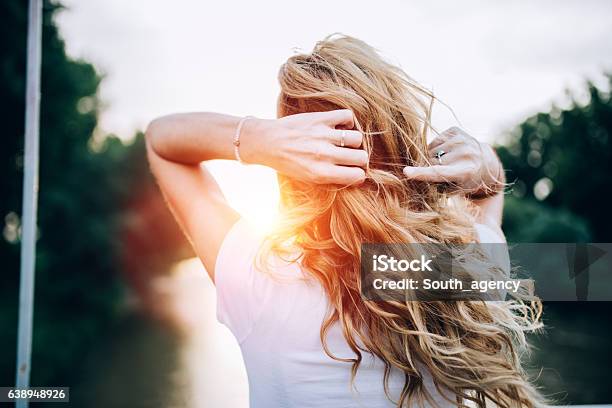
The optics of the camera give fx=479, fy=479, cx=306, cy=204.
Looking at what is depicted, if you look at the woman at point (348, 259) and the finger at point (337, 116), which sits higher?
the finger at point (337, 116)

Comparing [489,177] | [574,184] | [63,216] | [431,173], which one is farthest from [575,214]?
[431,173]

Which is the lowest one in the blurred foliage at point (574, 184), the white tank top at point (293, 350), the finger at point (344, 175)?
the white tank top at point (293, 350)

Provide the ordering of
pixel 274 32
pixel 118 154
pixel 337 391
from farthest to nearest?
pixel 118 154
pixel 274 32
pixel 337 391

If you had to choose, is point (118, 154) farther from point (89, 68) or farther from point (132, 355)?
point (132, 355)

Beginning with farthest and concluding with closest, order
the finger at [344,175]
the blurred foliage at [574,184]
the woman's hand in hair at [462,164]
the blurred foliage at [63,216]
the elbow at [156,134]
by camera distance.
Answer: the blurred foliage at [574,184] → the blurred foliage at [63,216] → the elbow at [156,134] → the woman's hand in hair at [462,164] → the finger at [344,175]

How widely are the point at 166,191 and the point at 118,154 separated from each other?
17.6 meters

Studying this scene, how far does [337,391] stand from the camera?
0.92 meters

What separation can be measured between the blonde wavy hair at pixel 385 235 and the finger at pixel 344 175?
0.13 feet

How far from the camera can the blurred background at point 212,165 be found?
231 centimetres

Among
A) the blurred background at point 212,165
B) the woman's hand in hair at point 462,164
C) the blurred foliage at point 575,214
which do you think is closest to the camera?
the woman's hand in hair at point 462,164

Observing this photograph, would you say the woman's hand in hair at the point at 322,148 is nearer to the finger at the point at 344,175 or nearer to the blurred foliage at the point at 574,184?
the finger at the point at 344,175

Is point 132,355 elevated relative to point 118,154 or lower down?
lower down

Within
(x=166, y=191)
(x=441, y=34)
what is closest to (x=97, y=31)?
(x=441, y=34)

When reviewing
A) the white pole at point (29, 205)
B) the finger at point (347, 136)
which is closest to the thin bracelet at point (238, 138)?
the finger at point (347, 136)
